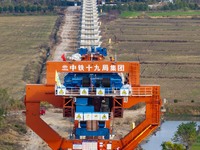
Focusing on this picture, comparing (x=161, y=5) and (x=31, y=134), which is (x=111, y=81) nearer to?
(x=31, y=134)

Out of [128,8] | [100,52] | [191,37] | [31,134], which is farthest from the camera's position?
[128,8]

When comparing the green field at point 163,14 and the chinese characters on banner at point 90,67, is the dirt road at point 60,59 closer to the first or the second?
the green field at point 163,14

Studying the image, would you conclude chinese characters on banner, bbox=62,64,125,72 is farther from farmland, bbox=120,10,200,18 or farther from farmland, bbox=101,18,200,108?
farmland, bbox=120,10,200,18

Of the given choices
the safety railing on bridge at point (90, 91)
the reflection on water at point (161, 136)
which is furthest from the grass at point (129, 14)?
the safety railing on bridge at point (90, 91)

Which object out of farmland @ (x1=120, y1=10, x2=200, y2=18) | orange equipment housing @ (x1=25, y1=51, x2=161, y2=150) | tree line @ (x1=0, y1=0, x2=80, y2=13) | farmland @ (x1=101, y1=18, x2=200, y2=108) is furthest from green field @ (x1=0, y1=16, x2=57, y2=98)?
orange equipment housing @ (x1=25, y1=51, x2=161, y2=150)

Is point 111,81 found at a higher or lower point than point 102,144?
higher

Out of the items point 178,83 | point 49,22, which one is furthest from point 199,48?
point 49,22

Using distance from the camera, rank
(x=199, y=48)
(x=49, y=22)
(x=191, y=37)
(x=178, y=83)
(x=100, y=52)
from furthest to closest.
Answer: (x=49, y=22) → (x=191, y=37) → (x=199, y=48) → (x=178, y=83) → (x=100, y=52)
